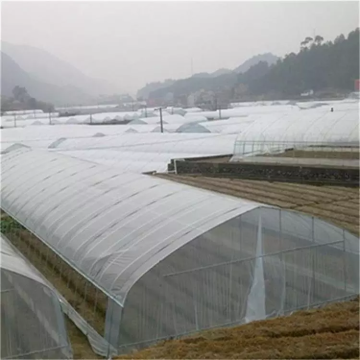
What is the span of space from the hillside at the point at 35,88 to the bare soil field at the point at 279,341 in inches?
2956

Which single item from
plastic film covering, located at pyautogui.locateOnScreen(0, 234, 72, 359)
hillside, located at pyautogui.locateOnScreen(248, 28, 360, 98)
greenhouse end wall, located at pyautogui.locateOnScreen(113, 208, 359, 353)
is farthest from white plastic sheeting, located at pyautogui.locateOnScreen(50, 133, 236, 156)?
hillside, located at pyautogui.locateOnScreen(248, 28, 360, 98)

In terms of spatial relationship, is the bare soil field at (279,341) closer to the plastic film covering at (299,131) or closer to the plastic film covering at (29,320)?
the plastic film covering at (29,320)

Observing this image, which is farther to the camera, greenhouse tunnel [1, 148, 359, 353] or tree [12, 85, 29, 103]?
tree [12, 85, 29, 103]

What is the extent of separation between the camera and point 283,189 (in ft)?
45.1

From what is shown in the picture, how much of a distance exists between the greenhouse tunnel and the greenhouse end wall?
0.01 meters

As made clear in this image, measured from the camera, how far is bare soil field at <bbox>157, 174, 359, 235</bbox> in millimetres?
10537

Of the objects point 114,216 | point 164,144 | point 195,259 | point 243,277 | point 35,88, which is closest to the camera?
point 195,259

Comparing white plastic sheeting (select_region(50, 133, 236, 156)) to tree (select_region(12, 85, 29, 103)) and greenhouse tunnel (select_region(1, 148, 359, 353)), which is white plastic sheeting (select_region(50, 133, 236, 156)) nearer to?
greenhouse tunnel (select_region(1, 148, 359, 353))

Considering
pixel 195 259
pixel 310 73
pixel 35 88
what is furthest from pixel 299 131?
pixel 35 88

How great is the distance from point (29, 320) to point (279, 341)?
2704mm

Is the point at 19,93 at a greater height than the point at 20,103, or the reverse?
the point at 19,93

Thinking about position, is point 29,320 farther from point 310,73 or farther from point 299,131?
point 310,73

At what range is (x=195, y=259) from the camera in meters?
6.58

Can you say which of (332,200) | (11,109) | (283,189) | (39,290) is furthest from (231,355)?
(11,109)
